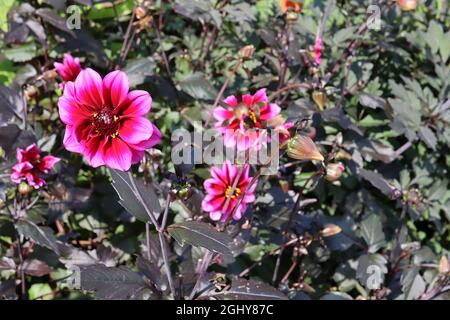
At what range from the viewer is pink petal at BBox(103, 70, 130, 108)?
922 millimetres

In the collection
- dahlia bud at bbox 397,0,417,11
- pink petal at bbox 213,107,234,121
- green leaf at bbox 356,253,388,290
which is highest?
dahlia bud at bbox 397,0,417,11

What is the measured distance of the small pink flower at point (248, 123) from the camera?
106 cm

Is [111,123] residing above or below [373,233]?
above

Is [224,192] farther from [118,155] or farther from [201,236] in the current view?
[118,155]

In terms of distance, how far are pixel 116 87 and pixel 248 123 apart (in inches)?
12.3

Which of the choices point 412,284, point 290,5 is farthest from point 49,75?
point 412,284

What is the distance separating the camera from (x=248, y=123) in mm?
1110

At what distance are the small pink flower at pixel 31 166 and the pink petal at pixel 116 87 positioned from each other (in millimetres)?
512

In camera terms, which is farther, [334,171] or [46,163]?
[46,163]

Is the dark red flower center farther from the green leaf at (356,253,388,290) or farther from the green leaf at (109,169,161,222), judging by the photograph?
the green leaf at (356,253,388,290)

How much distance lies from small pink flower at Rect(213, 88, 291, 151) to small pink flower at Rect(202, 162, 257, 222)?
93mm

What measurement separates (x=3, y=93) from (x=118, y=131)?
31.6 inches

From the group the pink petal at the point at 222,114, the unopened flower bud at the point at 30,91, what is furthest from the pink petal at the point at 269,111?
the unopened flower bud at the point at 30,91

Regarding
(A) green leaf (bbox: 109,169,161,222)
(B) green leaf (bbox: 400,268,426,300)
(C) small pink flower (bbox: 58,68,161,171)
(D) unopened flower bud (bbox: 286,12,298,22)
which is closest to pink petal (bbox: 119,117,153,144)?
(C) small pink flower (bbox: 58,68,161,171)
